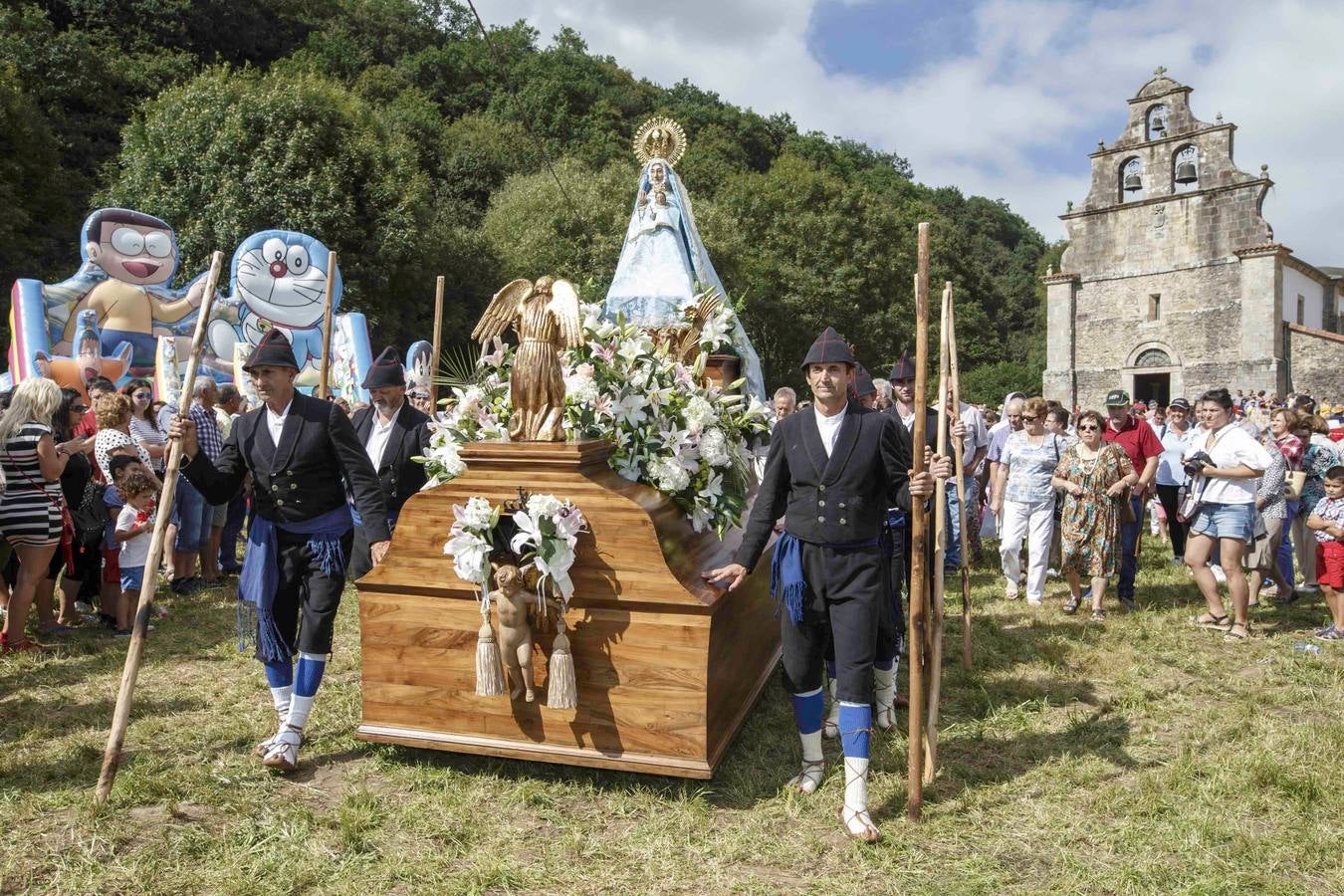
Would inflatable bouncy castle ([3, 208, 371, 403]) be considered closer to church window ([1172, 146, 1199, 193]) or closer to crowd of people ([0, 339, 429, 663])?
crowd of people ([0, 339, 429, 663])

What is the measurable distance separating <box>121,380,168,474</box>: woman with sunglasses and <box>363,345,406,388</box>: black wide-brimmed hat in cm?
300

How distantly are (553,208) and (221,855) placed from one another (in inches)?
1038

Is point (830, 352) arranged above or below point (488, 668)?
above

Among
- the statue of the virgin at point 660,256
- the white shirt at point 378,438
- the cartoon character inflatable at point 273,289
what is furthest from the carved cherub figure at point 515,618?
the cartoon character inflatable at point 273,289

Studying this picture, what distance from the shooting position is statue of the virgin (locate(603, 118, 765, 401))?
28.8 ft

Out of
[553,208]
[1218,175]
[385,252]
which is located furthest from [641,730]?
[1218,175]

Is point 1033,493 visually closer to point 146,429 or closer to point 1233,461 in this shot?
point 1233,461

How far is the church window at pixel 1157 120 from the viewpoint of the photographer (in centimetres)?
3356

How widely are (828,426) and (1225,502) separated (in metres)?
4.28

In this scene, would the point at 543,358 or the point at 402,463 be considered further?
the point at 402,463

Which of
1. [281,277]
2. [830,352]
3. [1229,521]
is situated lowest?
[1229,521]

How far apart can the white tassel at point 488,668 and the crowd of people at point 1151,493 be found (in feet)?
10.2

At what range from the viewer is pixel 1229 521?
21.4 ft

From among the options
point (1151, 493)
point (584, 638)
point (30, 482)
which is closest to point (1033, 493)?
point (1151, 493)
